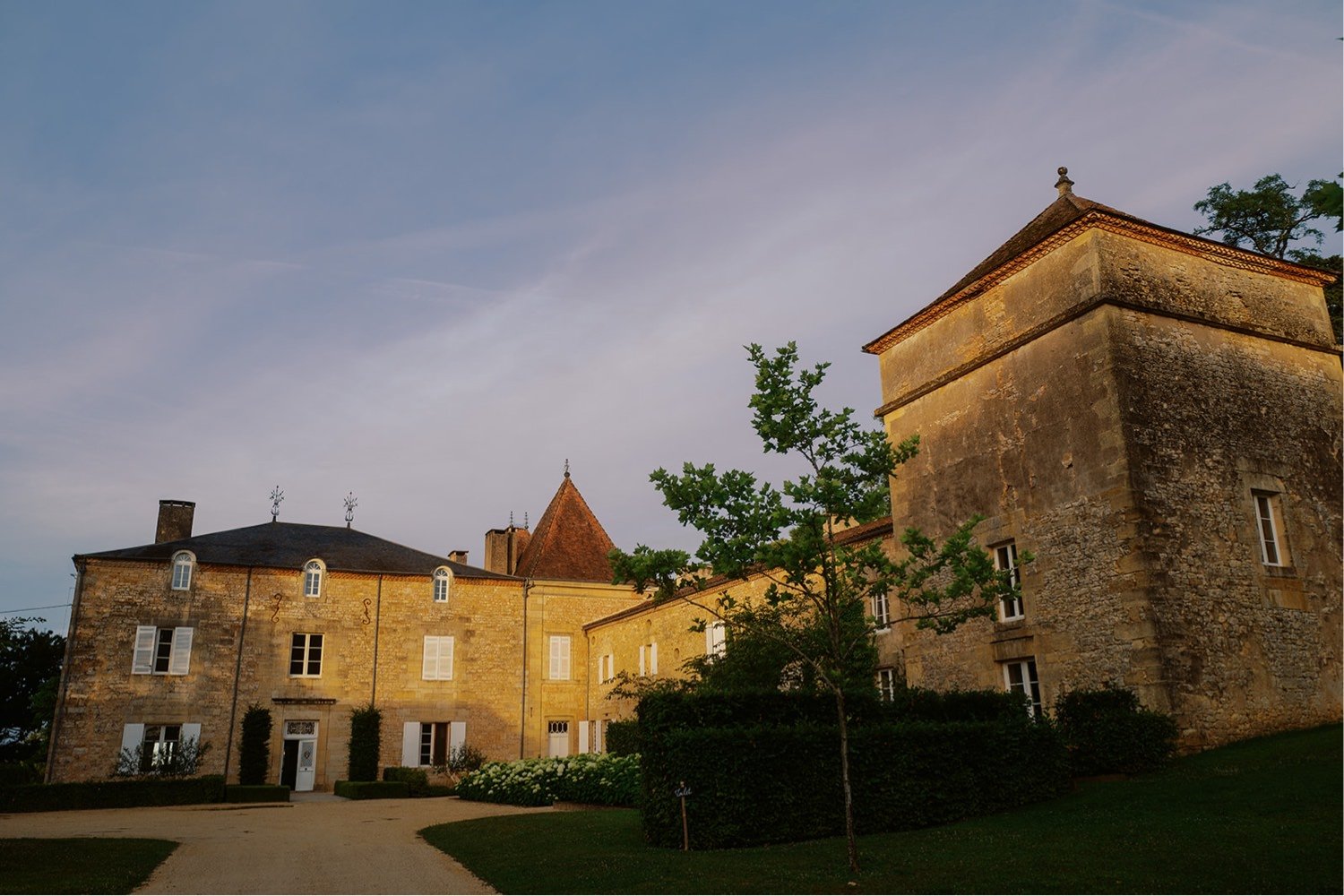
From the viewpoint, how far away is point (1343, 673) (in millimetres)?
14406

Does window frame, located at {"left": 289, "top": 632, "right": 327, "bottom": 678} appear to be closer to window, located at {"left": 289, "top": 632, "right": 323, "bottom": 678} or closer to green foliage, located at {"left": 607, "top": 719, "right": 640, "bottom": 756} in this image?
window, located at {"left": 289, "top": 632, "right": 323, "bottom": 678}

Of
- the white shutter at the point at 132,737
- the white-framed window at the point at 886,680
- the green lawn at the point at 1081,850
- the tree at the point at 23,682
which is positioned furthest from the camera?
the tree at the point at 23,682

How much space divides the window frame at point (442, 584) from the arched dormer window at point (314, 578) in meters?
3.59

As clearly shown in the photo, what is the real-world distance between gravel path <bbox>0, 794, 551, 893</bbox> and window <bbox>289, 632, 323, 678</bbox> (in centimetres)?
604

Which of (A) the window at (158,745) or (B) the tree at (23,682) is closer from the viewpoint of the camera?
(A) the window at (158,745)

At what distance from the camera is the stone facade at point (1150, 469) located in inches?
534

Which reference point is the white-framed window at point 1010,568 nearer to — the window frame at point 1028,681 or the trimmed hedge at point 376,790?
the window frame at point 1028,681

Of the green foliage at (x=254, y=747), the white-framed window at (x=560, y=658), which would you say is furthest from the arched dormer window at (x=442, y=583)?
the green foliage at (x=254, y=747)

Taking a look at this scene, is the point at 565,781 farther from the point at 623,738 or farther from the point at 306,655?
the point at 306,655

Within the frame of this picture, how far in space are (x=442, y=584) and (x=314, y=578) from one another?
4.11 meters

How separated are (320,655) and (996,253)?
2337 centimetres

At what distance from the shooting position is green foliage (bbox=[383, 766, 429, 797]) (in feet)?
82.3

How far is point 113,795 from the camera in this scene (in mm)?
21719

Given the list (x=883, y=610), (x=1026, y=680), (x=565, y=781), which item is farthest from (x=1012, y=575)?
(x=565, y=781)
